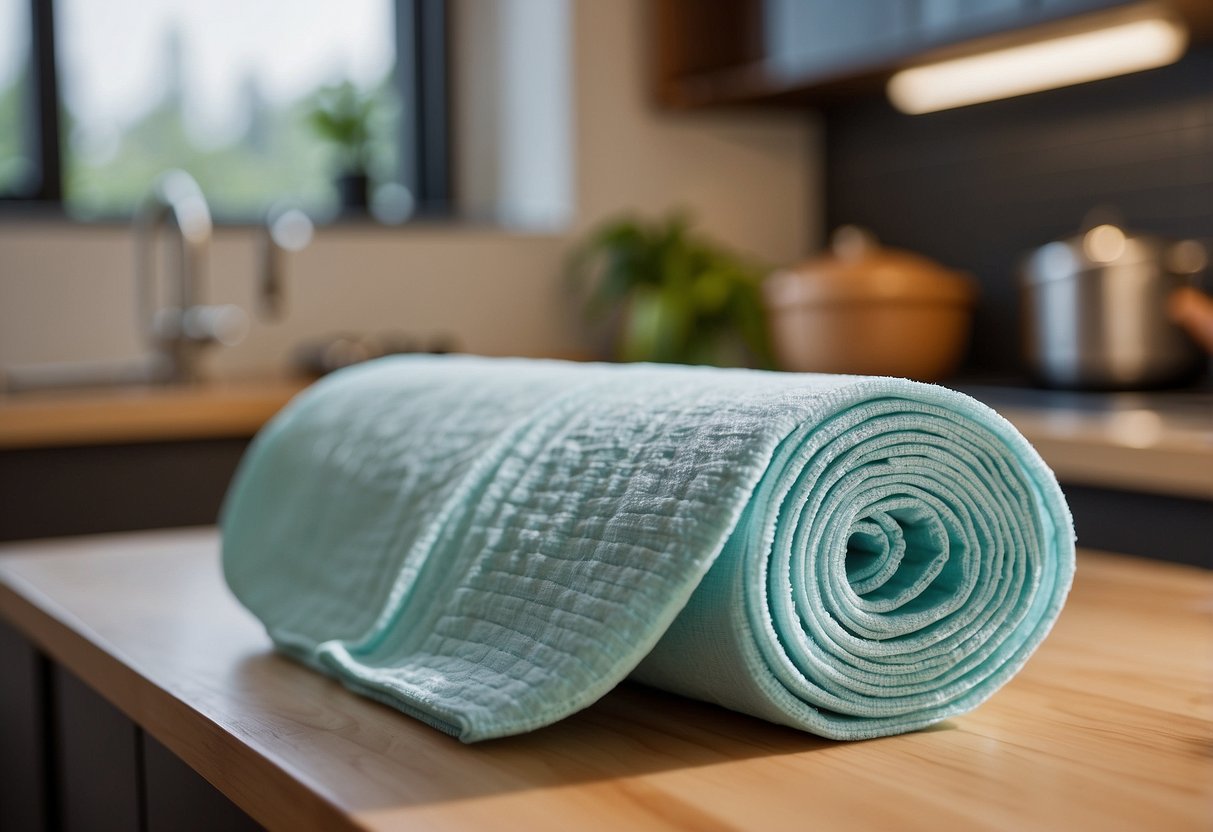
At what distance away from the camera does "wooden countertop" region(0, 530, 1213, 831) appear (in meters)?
0.45

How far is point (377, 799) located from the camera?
46 cm

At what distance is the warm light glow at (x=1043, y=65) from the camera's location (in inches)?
85.3

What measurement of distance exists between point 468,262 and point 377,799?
8.12 ft

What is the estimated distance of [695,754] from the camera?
52 centimetres

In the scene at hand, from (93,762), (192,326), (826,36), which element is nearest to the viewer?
(93,762)

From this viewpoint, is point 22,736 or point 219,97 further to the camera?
point 219,97

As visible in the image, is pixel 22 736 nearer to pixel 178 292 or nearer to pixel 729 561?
pixel 729 561

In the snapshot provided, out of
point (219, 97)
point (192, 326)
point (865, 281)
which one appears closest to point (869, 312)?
point (865, 281)

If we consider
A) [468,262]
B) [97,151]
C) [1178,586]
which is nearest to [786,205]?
[468,262]

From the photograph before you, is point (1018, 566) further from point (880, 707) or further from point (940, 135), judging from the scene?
point (940, 135)

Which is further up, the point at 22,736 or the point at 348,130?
the point at 348,130

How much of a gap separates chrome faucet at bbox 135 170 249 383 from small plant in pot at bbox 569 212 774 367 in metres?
0.74

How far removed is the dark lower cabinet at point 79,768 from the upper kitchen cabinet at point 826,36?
5.57ft

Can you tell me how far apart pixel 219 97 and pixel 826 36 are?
1.23 metres
